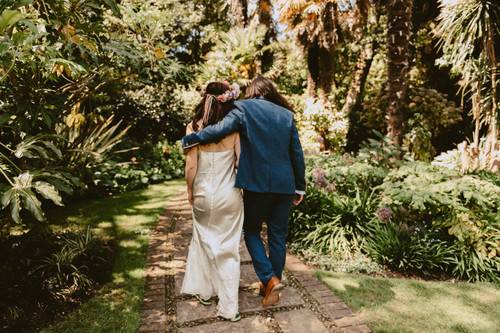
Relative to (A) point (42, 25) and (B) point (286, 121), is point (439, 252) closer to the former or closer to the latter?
(B) point (286, 121)

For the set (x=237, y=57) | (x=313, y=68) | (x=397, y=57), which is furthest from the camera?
(x=313, y=68)

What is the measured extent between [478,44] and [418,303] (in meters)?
7.15

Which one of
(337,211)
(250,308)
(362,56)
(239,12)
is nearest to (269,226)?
(250,308)

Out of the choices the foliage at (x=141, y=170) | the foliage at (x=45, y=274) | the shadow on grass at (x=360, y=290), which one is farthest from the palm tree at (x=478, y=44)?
the foliage at (x=45, y=274)

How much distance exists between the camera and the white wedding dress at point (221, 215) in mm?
2889

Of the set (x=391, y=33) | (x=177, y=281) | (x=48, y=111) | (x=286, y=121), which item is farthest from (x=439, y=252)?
(x=48, y=111)

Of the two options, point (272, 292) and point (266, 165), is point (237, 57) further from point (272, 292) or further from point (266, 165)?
point (272, 292)

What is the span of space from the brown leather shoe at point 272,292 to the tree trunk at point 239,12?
362 inches

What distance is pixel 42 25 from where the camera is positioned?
2.44 metres

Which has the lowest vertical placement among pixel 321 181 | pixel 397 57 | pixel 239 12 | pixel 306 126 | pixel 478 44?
pixel 321 181

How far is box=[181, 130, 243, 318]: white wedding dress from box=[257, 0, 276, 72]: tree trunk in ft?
29.9

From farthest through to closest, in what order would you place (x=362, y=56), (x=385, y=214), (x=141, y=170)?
(x=362, y=56) → (x=141, y=170) → (x=385, y=214)

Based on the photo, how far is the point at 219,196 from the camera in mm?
2883

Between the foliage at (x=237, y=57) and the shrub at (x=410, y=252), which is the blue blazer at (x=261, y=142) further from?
the foliage at (x=237, y=57)
